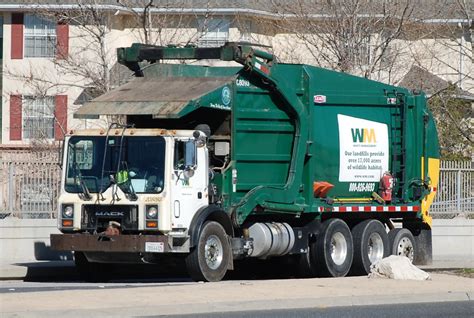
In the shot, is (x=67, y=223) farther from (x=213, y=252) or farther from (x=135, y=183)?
(x=213, y=252)

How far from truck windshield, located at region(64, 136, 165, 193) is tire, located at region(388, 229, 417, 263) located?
6496 millimetres

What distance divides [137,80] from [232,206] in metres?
2.82

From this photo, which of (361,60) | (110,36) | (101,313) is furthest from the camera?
(110,36)

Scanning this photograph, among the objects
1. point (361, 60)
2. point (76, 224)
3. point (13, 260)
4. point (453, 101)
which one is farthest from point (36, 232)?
point (453, 101)

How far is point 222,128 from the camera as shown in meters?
19.7

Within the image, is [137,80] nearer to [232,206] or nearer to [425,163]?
[232,206]

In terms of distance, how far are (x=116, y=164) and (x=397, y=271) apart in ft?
15.8

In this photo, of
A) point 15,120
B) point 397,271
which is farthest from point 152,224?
point 15,120

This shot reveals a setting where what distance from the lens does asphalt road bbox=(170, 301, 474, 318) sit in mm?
14117

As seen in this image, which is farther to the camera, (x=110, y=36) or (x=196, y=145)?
(x=110, y=36)

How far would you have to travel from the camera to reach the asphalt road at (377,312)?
46.3ft

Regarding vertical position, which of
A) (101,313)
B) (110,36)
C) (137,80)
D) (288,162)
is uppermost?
(110,36)

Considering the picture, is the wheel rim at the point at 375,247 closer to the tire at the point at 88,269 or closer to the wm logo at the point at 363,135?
the wm logo at the point at 363,135

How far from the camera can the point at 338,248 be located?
21594 mm
